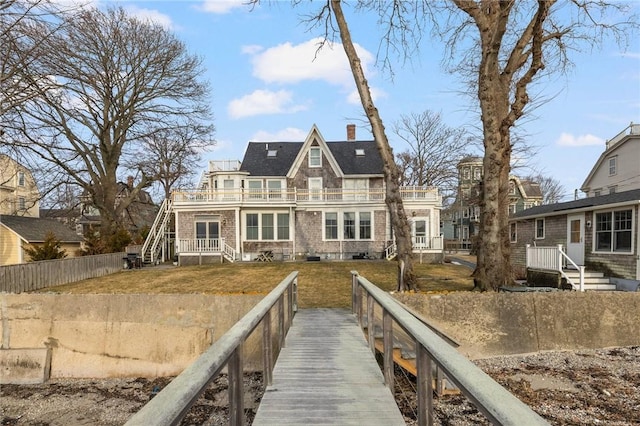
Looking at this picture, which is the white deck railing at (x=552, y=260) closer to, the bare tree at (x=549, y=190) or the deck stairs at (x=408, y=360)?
the deck stairs at (x=408, y=360)

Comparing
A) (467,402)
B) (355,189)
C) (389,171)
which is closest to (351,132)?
(355,189)

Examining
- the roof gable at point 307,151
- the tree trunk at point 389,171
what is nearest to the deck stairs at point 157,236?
the roof gable at point 307,151

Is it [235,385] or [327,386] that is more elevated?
[235,385]

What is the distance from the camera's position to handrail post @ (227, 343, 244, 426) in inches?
88.4

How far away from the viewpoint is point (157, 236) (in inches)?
918

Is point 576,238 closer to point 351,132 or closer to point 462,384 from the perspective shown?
point 462,384

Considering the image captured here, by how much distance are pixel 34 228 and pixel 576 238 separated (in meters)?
30.4

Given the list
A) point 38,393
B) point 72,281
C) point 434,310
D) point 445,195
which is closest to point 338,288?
point 434,310

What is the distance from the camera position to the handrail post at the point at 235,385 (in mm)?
2246

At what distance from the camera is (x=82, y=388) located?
26.0ft

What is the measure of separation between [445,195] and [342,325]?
33.2 m

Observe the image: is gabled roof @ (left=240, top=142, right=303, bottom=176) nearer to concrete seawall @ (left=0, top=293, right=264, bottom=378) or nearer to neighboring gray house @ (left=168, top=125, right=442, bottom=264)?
neighboring gray house @ (left=168, top=125, right=442, bottom=264)

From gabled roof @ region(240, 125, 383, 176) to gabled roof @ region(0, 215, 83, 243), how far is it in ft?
44.7

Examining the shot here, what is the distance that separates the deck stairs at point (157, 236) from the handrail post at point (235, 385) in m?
21.5
